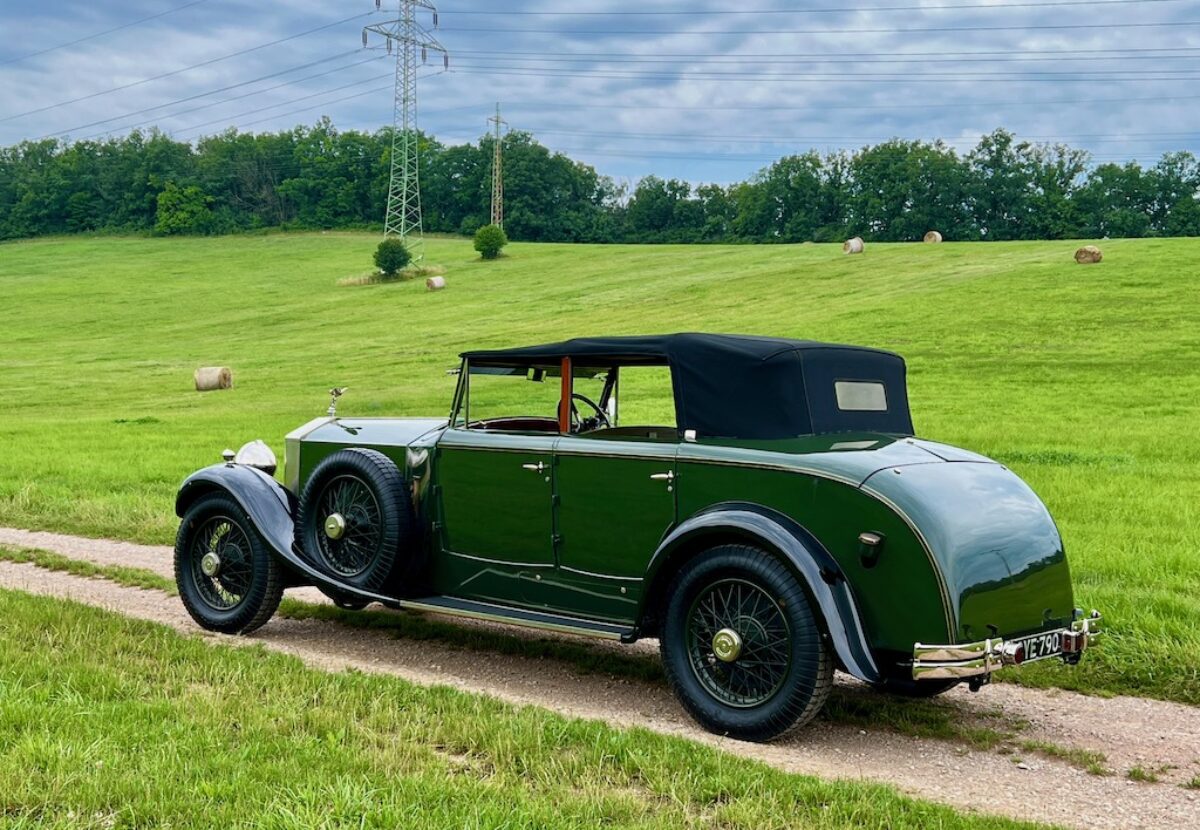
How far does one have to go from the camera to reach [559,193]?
10181cm

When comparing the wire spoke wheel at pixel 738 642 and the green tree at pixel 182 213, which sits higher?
the green tree at pixel 182 213

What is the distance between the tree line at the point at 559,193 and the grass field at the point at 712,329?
27.5 metres

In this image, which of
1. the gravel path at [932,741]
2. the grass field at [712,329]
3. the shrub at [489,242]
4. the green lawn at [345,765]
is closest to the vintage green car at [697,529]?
the gravel path at [932,741]

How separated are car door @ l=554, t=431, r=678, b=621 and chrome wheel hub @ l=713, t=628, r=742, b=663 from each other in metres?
0.57

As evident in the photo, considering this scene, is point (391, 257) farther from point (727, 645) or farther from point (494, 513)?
point (727, 645)

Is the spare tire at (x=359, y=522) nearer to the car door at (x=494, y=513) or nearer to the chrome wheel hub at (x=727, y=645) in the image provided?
the car door at (x=494, y=513)

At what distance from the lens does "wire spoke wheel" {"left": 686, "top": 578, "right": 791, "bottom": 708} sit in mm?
5281

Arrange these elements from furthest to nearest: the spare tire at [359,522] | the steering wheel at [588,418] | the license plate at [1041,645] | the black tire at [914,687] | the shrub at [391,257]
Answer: the shrub at [391,257]
the steering wheel at [588,418]
the spare tire at [359,522]
the black tire at [914,687]
the license plate at [1041,645]

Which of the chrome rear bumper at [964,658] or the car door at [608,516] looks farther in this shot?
the car door at [608,516]

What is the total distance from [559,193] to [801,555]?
9900 centimetres

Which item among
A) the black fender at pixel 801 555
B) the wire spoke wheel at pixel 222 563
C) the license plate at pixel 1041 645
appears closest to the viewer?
the black fender at pixel 801 555

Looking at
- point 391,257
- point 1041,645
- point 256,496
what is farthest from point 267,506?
point 391,257

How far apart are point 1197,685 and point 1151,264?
3410cm

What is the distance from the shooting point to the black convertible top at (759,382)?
19.3 ft
